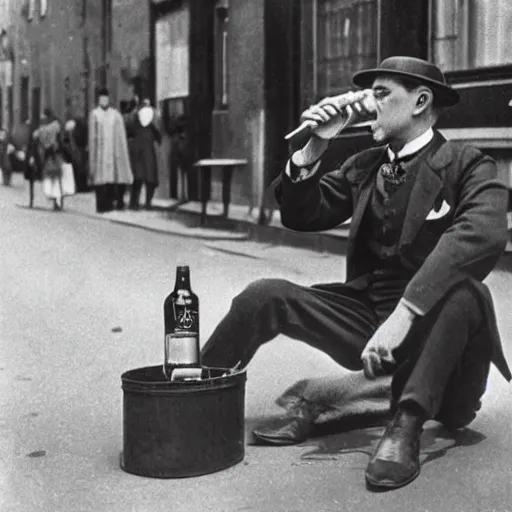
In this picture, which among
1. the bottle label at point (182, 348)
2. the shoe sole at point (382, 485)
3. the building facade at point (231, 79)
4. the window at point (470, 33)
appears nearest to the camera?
the shoe sole at point (382, 485)

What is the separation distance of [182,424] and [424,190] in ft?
3.73

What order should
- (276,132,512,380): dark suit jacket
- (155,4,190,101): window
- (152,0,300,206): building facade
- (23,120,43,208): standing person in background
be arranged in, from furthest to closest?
1. (23,120,43,208): standing person in background
2. (155,4,190,101): window
3. (152,0,300,206): building facade
4. (276,132,512,380): dark suit jacket

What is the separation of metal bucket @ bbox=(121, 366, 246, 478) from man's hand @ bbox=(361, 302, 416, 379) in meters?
0.44

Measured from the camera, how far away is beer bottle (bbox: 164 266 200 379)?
356 centimetres

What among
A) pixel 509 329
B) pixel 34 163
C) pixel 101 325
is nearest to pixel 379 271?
pixel 509 329

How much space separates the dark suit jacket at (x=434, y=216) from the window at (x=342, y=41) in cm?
530

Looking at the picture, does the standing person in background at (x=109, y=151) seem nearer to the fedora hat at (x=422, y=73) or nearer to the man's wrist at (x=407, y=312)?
the fedora hat at (x=422, y=73)

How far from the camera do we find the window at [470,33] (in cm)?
740

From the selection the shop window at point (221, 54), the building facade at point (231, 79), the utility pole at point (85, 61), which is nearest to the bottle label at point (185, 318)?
the building facade at point (231, 79)

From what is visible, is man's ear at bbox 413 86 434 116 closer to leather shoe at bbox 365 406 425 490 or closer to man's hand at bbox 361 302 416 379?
man's hand at bbox 361 302 416 379

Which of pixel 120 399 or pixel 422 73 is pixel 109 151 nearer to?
pixel 120 399

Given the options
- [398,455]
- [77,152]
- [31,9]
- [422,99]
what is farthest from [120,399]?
[77,152]

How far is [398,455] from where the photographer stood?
336 centimetres

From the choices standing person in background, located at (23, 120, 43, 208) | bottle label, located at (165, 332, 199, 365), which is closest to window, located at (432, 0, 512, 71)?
bottle label, located at (165, 332, 199, 365)
